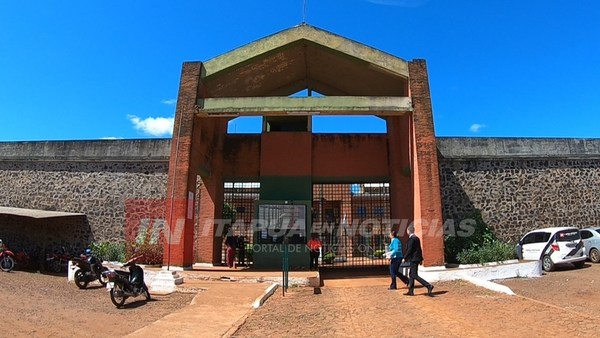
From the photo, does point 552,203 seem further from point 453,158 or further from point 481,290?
point 481,290

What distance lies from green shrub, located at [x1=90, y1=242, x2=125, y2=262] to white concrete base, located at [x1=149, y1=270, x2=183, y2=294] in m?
3.50

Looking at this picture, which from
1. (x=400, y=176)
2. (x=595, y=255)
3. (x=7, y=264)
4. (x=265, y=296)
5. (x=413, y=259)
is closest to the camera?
(x=265, y=296)

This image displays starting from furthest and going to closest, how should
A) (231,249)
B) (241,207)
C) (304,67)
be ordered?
(241,207)
(304,67)
(231,249)

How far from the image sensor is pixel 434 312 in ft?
25.1

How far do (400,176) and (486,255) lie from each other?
378cm

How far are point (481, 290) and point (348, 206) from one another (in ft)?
42.8

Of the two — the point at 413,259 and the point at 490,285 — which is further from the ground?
the point at 413,259

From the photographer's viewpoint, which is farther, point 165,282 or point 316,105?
point 316,105

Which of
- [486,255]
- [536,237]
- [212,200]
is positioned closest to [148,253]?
[212,200]

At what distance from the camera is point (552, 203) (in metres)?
16.4

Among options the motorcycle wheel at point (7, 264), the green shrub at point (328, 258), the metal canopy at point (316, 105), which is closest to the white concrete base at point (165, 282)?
the metal canopy at point (316, 105)

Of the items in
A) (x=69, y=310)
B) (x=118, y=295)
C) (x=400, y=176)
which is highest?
(x=400, y=176)

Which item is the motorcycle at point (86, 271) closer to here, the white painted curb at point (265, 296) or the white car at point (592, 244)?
the white painted curb at point (265, 296)

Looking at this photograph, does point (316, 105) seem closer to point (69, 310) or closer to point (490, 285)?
point (490, 285)
